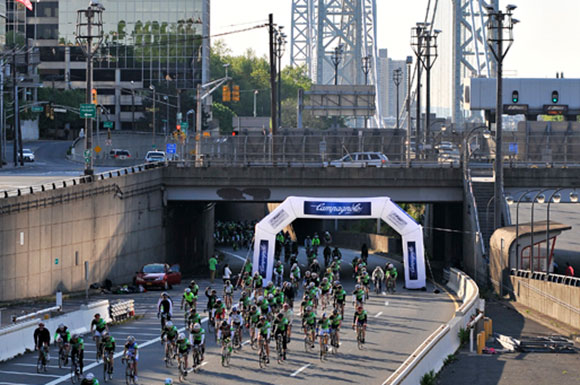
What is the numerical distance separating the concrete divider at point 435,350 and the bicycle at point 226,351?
4749 mm

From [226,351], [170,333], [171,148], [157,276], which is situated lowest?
[157,276]

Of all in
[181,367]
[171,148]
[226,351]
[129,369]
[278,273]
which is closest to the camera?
[129,369]

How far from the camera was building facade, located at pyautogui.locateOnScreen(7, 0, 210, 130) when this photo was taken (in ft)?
457

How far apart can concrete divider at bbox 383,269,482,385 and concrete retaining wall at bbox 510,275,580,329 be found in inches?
98.6

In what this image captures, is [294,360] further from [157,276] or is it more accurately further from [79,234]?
[157,276]

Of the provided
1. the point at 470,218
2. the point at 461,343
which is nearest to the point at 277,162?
the point at 470,218

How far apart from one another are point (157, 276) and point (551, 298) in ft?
59.9

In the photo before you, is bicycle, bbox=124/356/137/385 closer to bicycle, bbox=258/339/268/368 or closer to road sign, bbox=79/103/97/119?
bicycle, bbox=258/339/268/368

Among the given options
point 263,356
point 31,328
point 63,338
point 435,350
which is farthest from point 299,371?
point 31,328

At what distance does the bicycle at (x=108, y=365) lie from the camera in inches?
1053

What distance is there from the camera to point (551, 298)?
132 ft

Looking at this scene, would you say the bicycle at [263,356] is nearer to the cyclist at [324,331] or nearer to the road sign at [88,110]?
the cyclist at [324,331]

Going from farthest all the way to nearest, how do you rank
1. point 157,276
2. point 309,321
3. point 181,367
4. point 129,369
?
point 157,276 → point 309,321 → point 181,367 → point 129,369

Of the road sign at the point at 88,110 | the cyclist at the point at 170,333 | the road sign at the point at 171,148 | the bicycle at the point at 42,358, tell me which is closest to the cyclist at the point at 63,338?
the bicycle at the point at 42,358
